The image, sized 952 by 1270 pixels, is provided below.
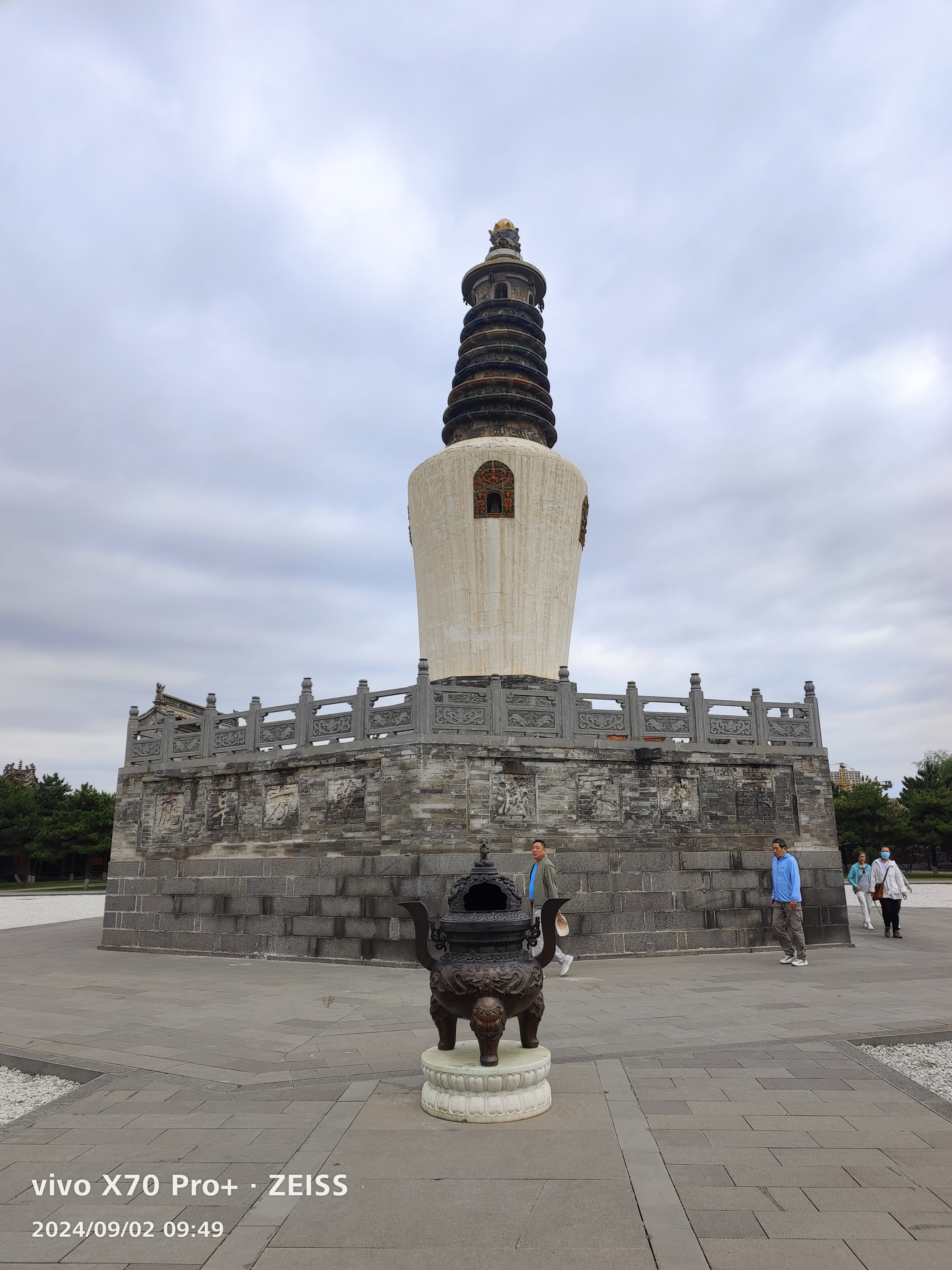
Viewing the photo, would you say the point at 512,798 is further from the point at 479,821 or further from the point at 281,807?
the point at 281,807

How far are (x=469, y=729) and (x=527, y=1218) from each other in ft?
29.7

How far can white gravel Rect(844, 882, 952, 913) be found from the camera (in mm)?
22141

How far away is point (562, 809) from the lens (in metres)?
12.7

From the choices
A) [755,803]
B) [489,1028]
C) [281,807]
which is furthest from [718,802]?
[489,1028]

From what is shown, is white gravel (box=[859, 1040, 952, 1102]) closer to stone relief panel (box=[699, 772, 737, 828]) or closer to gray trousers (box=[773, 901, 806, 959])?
gray trousers (box=[773, 901, 806, 959])

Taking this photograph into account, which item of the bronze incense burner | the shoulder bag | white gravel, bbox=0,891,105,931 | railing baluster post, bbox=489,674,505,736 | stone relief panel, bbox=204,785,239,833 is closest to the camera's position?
the bronze incense burner

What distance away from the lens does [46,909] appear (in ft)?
84.2

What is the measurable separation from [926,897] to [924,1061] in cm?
2210

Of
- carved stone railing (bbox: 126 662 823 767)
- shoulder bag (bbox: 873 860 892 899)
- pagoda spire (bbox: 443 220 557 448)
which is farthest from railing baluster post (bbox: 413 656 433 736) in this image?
shoulder bag (bbox: 873 860 892 899)

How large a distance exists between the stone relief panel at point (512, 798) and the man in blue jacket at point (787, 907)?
3.59 m

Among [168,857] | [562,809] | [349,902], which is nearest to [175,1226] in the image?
[349,902]

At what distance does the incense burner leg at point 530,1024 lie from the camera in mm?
5375

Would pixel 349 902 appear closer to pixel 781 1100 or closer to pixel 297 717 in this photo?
pixel 297 717

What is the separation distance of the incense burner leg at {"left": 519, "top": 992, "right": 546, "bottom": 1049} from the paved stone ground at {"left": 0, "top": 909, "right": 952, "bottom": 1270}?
1.08 feet
